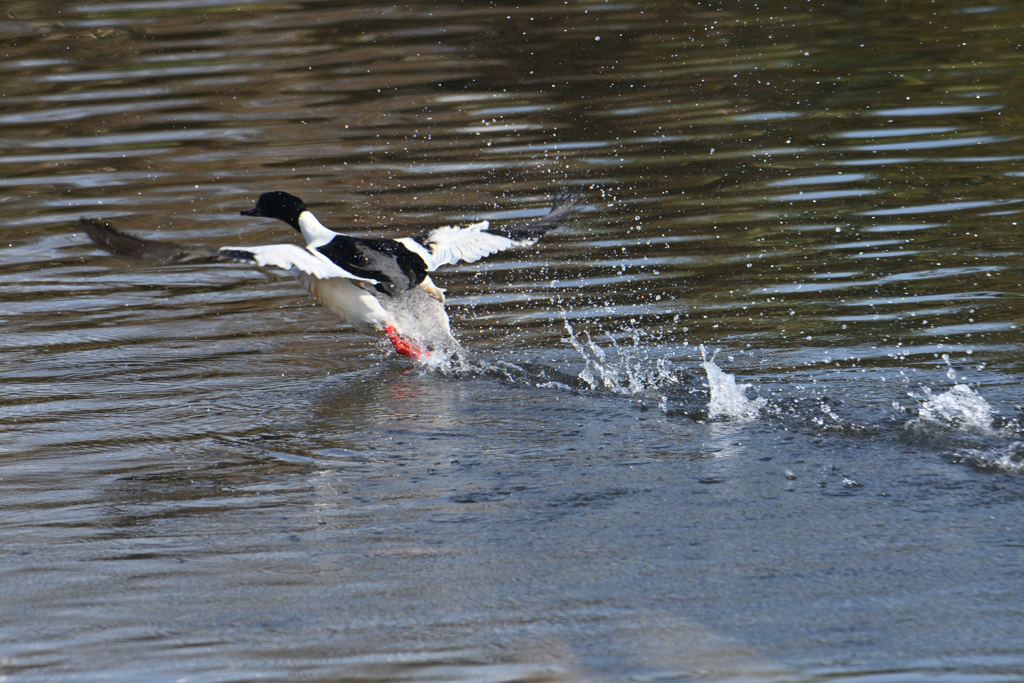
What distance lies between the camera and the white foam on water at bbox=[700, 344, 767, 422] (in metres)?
5.43

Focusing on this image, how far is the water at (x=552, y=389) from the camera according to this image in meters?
3.74

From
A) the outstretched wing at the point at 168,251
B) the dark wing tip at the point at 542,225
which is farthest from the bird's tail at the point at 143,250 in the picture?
the dark wing tip at the point at 542,225

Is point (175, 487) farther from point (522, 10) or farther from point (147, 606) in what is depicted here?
point (522, 10)

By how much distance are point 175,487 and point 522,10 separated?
12490mm

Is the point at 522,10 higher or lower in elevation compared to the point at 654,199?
higher

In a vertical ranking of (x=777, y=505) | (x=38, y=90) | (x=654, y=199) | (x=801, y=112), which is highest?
(x=38, y=90)

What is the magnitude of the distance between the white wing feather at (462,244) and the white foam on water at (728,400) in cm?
199

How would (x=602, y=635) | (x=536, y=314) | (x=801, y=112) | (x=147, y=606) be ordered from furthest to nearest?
(x=801, y=112), (x=536, y=314), (x=147, y=606), (x=602, y=635)

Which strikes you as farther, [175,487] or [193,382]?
[193,382]

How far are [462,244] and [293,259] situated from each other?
140 cm

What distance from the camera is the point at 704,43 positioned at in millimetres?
14336

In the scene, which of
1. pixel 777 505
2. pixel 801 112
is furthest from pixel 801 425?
pixel 801 112

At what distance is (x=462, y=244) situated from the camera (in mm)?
7363

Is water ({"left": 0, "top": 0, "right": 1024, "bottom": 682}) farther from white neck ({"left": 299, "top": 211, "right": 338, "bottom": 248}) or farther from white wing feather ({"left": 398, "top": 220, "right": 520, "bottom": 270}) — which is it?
white neck ({"left": 299, "top": 211, "right": 338, "bottom": 248})
